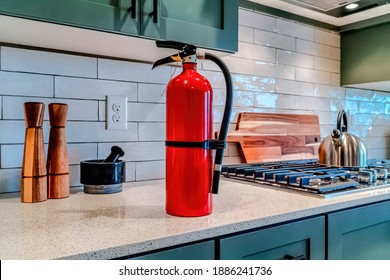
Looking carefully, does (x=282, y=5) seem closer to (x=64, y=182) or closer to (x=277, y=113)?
(x=277, y=113)

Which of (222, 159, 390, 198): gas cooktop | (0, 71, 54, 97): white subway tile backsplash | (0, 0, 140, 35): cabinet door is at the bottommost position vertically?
(222, 159, 390, 198): gas cooktop

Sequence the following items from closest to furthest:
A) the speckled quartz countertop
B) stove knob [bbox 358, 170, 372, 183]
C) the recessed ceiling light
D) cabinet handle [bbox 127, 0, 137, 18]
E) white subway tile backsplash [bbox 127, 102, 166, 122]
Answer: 1. the speckled quartz countertop
2. cabinet handle [bbox 127, 0, 137, 18]
3. stove knob [bbox 358, 170, 372, 183]
4. white subway tile backsplash [bbox 127, 102, 166, 122]
5. the recessed ceiling light

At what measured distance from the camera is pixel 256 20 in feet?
5.55

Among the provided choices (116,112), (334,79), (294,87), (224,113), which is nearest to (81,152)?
(116,112)

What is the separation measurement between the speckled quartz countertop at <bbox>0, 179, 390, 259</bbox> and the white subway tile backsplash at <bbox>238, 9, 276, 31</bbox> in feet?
3.00

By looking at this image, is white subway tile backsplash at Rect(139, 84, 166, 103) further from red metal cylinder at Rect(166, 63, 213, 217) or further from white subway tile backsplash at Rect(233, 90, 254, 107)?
red metal cylinder at Rect(166, 63, 213, 217)

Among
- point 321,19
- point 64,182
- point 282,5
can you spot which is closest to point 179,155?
point 64,182

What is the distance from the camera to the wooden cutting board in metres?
1.61

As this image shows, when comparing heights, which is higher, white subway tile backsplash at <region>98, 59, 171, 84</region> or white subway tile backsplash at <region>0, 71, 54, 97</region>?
white subway tile backsplash at <region>98, 59, 171, 84</region>

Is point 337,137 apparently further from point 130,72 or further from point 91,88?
point 91,88

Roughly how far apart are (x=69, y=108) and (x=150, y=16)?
0.45 m

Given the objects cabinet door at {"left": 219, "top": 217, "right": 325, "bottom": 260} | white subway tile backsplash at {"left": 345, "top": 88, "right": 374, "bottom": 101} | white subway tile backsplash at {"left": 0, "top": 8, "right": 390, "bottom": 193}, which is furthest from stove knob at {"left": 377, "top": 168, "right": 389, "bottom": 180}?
white subway tile backsplash at {"left": 345, "top": 88, "right": 374, "bottom": 101}
